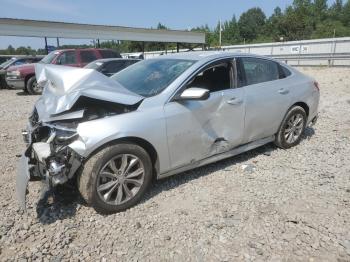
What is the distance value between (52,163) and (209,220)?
1691 mm

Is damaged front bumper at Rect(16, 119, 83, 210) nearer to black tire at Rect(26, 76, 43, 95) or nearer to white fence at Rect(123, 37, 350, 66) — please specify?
black tire at Rect(26, 76, 43, 95)

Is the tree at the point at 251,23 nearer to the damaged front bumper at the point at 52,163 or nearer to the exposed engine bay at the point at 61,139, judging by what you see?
the exposed engine bay at the point at 61,139

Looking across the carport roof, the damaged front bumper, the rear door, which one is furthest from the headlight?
the carport roof

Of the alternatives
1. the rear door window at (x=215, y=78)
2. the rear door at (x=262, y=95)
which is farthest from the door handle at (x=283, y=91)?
the rear door window at (x=215, y=78)

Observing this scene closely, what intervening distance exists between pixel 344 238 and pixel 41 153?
3010 mm

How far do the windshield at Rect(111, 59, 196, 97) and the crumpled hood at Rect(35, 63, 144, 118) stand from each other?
311 mm

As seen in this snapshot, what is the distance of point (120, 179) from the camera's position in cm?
338

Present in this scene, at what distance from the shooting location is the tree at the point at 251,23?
4198 inches

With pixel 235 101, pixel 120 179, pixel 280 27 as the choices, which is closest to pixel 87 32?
pixel 235 101

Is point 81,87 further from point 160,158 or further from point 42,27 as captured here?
point 42,27

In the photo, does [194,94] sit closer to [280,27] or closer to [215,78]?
[215,78]

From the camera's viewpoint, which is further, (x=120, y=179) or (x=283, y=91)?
(x=283, y=91)

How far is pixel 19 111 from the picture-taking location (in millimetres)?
9531

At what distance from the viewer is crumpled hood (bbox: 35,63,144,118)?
10.8ft
